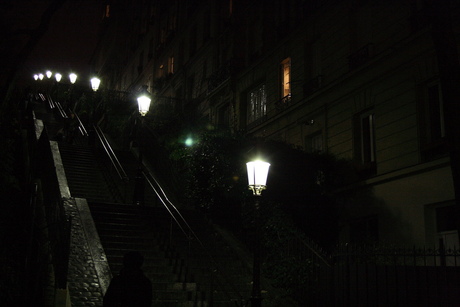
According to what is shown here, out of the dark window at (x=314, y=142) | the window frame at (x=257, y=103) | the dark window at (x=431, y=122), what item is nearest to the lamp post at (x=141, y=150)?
the dark window at (x=314, y=142)

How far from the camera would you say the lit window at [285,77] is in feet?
69.9

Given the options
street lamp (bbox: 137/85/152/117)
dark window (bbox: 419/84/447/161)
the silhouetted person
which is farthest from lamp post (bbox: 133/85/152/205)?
the silhouetted person

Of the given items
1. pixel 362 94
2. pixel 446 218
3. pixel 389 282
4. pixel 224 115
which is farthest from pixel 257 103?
pixel 389 282

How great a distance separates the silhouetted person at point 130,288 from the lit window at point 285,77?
15.9 m

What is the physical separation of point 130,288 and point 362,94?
12.2 meters

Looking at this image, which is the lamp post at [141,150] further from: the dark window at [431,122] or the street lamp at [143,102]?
the dark window at [431,122]

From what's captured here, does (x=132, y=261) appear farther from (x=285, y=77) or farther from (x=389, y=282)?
(x=285, y=77)

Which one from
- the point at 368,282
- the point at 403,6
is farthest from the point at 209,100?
the point at 368,282

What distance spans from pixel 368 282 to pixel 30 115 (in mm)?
21971

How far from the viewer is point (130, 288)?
5.76 metres

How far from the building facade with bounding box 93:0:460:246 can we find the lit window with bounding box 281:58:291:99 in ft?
0.14

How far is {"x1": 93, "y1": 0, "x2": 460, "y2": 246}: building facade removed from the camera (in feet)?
42.9

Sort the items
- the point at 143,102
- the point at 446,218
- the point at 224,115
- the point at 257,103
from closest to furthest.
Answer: the point at 446,218, the point at 143,102, the point at 257,103, the point at 224,115

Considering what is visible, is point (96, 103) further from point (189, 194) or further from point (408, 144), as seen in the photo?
point (408, 144)
